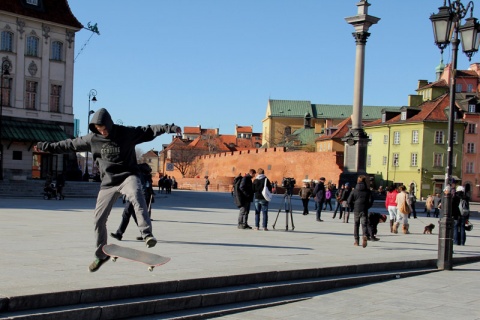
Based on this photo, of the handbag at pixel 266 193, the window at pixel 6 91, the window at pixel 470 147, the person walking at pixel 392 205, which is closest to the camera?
the handbag at pixel 266 193

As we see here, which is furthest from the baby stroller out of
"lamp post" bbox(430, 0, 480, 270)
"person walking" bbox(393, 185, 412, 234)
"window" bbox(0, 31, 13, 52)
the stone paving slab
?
"lamp post" bbox(430, 0, 480, 270)

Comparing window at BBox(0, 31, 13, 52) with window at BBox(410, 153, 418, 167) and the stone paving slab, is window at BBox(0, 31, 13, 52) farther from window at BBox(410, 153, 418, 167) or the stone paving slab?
window at BBox(410, 153, 418, 167)

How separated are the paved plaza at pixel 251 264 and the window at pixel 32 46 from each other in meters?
31.7

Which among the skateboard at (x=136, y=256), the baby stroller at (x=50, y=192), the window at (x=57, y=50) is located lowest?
the baby stroller at (x=50, y=192)

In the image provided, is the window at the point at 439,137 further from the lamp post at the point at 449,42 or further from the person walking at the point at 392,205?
the lamp post at the point at 449,42

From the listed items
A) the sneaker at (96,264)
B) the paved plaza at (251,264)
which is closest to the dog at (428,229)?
the paved plaza at (251,264)

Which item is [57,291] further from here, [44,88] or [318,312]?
[44,88]

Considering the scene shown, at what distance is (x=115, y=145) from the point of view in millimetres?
8844

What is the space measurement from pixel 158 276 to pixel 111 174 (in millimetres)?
1515

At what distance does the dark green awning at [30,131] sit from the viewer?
151ft

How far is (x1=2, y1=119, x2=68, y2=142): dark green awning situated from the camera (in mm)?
46000

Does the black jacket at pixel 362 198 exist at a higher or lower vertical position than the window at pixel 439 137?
lower

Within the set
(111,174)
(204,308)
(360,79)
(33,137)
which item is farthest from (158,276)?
(33,137)

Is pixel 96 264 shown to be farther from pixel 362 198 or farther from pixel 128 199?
pixel 362 198
